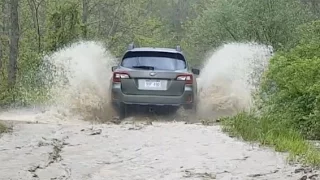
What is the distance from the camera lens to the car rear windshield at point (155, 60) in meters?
13.8

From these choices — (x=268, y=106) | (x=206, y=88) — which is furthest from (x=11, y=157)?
(x=206, y=88)

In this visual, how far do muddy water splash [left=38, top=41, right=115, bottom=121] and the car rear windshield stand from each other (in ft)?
4.58

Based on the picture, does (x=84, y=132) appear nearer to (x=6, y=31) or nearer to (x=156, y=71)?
(x=156, y=71)

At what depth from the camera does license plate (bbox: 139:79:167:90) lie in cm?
1354

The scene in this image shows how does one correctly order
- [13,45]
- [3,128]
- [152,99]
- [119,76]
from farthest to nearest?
1. [13,45]
2. [119,76]
3. [152,99]
4. [3,128]

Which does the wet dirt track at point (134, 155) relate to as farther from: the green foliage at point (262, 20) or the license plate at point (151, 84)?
the green foliage at point (262, 20)

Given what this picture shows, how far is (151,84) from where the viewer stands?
13531 millimetres

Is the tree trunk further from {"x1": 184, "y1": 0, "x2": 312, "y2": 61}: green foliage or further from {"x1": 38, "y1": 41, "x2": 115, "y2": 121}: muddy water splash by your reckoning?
{"x1": 184, "y1": 0, "x2": 312, "y2": 61}: green foliage

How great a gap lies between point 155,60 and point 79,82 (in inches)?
114

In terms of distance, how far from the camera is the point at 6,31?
33.7 metres

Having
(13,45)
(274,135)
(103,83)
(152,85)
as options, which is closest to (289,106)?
(274,135)

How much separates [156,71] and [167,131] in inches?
129

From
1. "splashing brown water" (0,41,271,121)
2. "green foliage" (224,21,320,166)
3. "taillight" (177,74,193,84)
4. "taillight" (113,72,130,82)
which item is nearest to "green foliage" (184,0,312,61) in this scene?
"splashing brown water" (0,41,271,121)

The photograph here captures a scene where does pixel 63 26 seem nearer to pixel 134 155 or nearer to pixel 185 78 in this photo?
pixel 185 78
